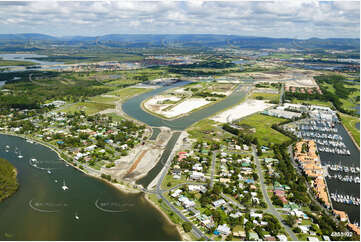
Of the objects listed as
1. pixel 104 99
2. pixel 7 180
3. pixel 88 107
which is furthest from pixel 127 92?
pixel 7 180

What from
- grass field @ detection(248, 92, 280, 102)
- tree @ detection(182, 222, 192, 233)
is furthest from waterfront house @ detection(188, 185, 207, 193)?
grass field @ detection(248, 92, 280, 102)

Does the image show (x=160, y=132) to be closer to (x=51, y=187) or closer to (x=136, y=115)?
(x=136, y=115)

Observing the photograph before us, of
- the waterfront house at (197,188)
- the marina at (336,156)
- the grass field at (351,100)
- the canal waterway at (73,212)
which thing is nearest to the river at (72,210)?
the canal waterway at (73,212)

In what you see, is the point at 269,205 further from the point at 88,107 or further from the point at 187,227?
the point at 88,107

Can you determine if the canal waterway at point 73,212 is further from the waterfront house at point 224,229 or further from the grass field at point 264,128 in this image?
the grass field at point 264,128

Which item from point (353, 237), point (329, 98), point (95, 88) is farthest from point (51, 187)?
point (329, 98)
